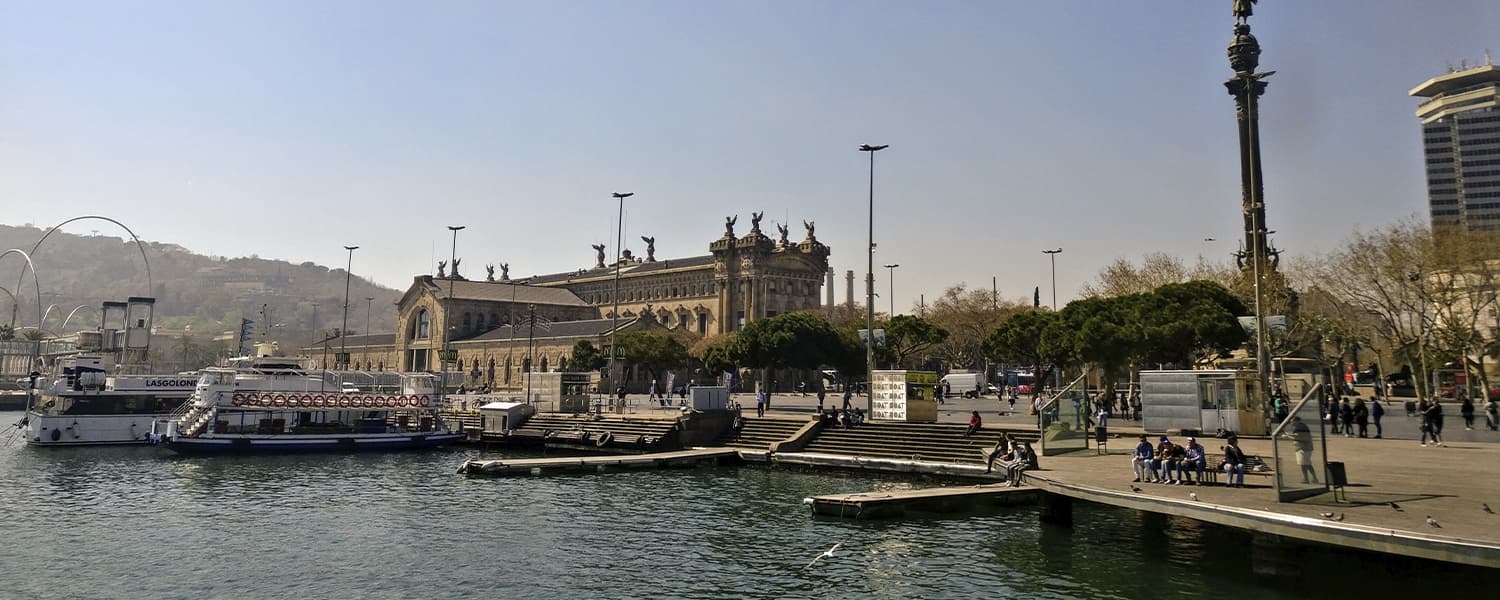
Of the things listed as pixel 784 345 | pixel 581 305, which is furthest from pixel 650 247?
pixel 784 345

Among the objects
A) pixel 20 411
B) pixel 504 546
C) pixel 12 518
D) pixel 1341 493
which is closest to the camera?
pixel 1341 493

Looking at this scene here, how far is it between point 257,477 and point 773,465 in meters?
22.4

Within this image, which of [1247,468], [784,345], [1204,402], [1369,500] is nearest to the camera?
→ [1369,500]

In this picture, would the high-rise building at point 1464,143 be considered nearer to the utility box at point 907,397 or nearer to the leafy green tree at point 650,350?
the leafy green tree at point 650,350

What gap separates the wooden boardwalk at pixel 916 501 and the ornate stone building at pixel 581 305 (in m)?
80.2

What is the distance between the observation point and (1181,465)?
22594 mm

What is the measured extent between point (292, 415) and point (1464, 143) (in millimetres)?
212703

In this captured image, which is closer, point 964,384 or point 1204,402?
point 1204,402

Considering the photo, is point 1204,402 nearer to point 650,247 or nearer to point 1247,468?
point 1247,468

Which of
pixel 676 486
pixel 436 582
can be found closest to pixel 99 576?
pixel 436 582

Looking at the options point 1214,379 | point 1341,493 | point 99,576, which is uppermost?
point 1214,379

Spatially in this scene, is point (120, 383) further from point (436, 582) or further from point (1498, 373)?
point (1498, 373)

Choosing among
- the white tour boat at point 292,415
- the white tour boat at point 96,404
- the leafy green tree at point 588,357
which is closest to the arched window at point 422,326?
the leafy green tree at point 588,357

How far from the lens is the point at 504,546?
2358cm
